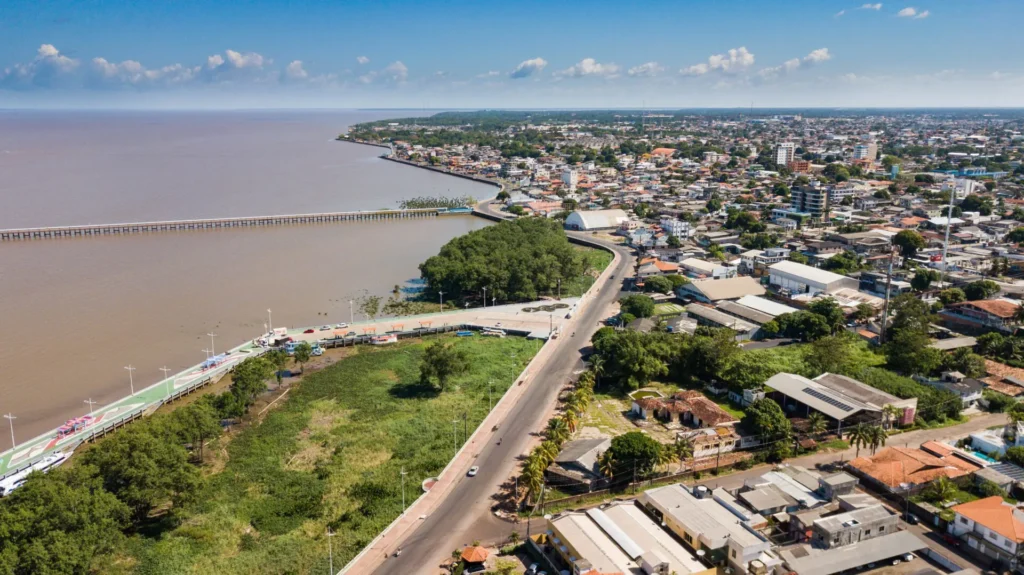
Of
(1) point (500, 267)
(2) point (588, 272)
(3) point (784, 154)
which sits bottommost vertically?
(2) point (588, 272)

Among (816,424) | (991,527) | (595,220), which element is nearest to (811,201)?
(595,220)

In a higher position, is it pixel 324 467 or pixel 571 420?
pixel 571 420

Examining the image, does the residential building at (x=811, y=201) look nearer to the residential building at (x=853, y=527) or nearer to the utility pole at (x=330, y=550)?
the residential building at (x=853, y=527)

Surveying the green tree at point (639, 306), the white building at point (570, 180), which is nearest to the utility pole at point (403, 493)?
the green tree at point (639, 306)

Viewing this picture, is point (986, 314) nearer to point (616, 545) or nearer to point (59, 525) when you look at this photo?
point (616, 545)

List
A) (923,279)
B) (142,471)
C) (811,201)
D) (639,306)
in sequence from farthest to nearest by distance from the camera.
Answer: (811,201)
(923,279)
(639,306)
(142,471)

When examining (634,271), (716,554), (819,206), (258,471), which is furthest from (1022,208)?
(258,471)

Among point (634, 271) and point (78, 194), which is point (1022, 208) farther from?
point (78, 194)
